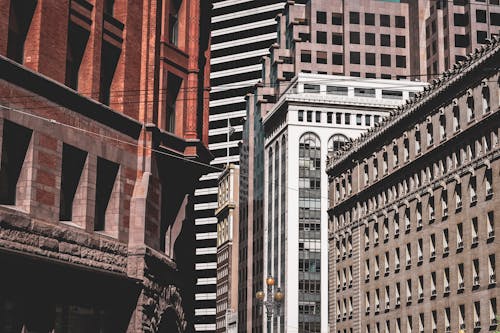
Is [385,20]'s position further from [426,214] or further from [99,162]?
[99,162]

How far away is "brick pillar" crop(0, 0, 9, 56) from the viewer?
99.2ft

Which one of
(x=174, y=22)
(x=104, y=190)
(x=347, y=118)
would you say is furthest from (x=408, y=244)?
(x=347, y=118)

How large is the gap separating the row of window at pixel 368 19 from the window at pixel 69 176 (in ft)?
411

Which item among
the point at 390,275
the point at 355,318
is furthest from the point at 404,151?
the point at 355,318

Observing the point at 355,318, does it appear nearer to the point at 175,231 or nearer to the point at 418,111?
the point at 418,111

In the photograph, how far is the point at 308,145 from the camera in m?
146

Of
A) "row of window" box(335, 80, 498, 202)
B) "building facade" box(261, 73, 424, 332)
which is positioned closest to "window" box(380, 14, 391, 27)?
"building facade" box(261, 73, 424, 332)

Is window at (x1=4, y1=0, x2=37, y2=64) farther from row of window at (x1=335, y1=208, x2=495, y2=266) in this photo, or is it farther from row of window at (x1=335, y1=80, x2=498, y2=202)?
row of window at (x1=335, y1=80, x2=498, y2=202)

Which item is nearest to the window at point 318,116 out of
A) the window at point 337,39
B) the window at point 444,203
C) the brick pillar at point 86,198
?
the window at point 337,39

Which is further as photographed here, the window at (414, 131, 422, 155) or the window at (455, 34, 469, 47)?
the window at (455, 34, 469, 47)

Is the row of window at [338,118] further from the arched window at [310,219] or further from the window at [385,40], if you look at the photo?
the window at [385,40]

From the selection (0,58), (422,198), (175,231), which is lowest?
(175,231)

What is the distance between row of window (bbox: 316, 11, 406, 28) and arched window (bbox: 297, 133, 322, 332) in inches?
841

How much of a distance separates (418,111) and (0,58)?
65411 millimetres
